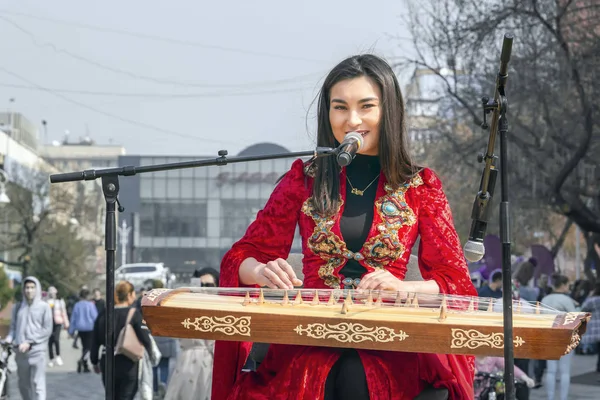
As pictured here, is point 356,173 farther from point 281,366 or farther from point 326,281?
point 281,366

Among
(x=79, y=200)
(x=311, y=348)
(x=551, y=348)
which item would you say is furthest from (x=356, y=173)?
(x=79, y=200)

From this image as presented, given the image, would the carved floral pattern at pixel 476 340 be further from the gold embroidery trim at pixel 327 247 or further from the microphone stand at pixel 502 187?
the gold embroidery trim at pixel 327 247

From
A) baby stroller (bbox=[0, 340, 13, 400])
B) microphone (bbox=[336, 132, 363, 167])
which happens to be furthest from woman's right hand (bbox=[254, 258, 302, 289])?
baby stroller (bbox=[0, 340, 13, 400])

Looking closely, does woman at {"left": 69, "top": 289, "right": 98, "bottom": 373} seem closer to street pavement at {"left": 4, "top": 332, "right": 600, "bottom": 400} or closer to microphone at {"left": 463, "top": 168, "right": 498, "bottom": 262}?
street pavement at {"left": 4, "top": 332, "right": 600, "bottom": 400}

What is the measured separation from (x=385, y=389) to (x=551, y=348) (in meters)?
0.63

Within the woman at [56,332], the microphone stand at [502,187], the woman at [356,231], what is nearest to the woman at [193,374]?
the woman at [356,231]

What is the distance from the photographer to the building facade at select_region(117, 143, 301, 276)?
9625 centimetres

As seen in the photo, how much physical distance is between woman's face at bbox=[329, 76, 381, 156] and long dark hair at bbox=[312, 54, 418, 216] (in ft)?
0.08

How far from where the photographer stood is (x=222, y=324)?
4.21 m

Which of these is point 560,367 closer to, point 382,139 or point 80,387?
point 80,387

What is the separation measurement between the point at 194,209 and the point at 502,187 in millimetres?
95835

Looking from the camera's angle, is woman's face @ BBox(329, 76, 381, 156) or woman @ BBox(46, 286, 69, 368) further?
woman @ BBox(46, 286, 69, 368)

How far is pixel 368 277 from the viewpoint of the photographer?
14.6ft

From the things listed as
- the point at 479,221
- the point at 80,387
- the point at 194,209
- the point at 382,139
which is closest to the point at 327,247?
the point at 382,139
